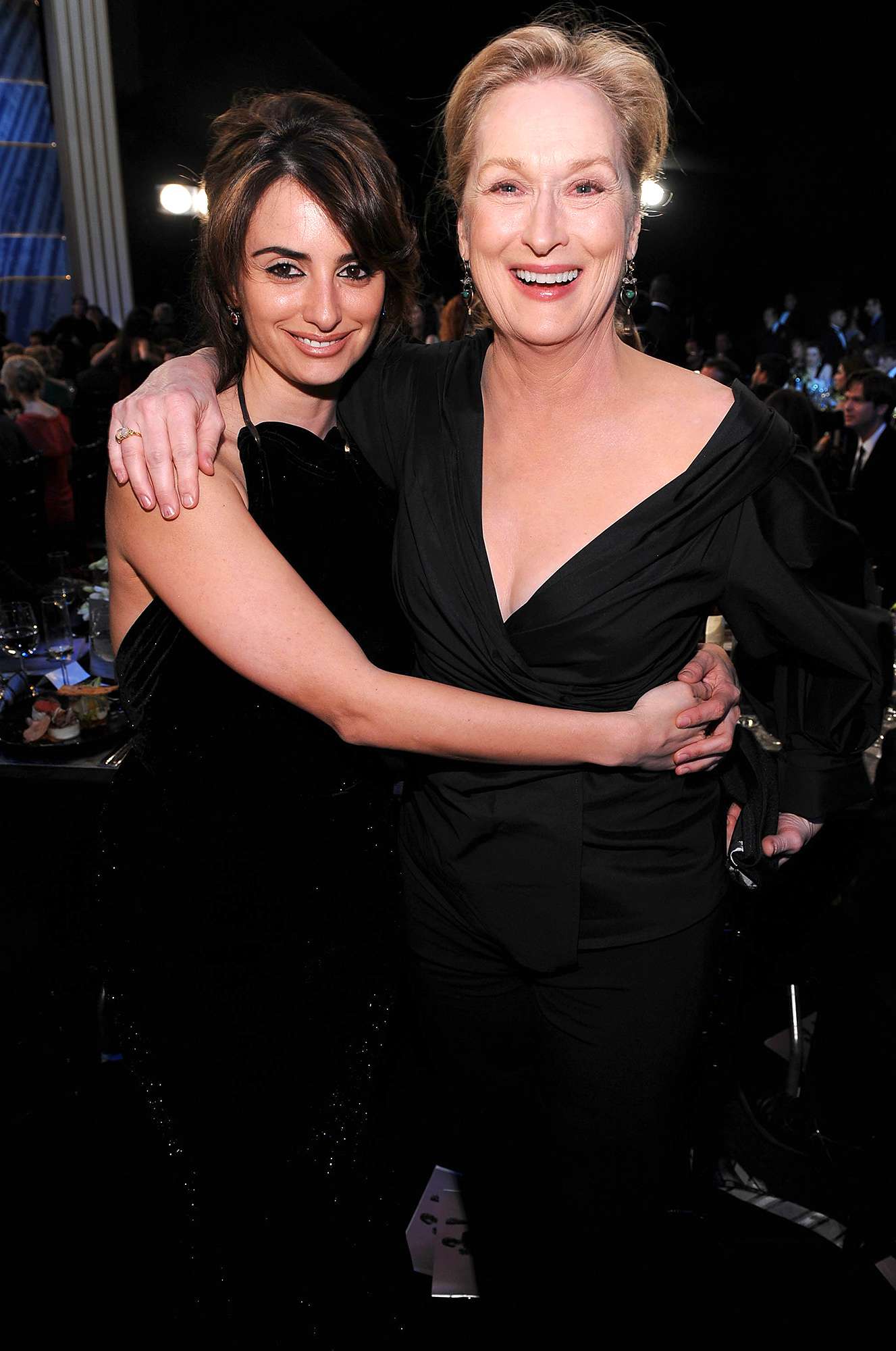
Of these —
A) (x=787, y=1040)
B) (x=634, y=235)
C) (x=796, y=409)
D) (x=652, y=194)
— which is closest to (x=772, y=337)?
(x=796, y=409)

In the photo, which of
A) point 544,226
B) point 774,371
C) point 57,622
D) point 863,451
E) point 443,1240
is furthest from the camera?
point 774,371

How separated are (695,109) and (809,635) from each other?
12.4m

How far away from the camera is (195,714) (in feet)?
4.88

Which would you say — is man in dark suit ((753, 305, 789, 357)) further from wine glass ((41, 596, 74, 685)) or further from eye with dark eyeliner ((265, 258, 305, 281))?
eye with dark eyeliner ((265, 258, 305, 281))

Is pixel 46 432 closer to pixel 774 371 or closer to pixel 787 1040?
pixel 774 371

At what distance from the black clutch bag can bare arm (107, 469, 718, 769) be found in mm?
251

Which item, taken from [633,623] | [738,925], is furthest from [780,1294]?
[633,623]

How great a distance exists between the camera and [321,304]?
4.71 ft

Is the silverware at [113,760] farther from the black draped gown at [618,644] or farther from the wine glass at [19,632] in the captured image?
the black draped gown at [618,644]

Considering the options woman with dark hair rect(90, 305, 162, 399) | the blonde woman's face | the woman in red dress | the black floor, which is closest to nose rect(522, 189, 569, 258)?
the blonde woman's face

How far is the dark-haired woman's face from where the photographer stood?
1.42 metres

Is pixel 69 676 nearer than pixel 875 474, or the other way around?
pixel 69 676

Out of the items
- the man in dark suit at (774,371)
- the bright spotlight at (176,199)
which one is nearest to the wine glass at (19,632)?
the man in dark suit at (774,371)

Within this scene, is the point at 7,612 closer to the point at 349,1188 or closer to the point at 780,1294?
the point at 349,1188
